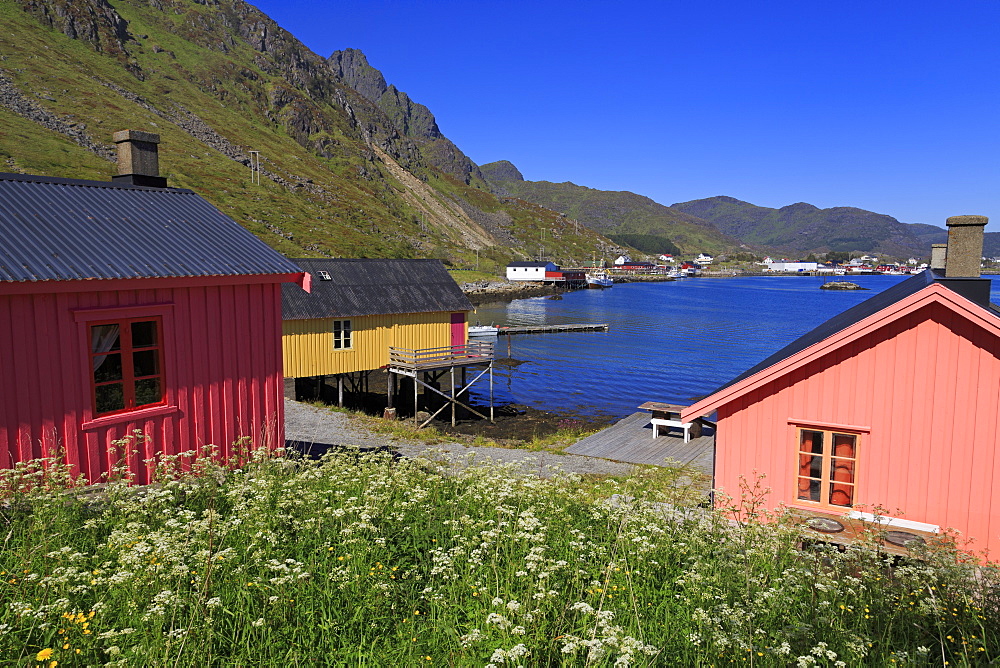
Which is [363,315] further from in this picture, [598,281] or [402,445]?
[598,281]

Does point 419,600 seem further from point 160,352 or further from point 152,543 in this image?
point 160,352

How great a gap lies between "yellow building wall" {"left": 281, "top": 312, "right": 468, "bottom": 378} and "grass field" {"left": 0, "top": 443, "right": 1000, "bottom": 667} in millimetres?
23601

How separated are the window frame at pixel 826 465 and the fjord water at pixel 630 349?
2408 centimetres

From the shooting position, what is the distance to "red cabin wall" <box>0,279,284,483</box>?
9.92m

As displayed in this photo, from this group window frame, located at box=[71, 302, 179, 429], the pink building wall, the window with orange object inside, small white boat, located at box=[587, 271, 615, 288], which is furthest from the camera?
small white boat, located at box=[587, 271, 615, 288]

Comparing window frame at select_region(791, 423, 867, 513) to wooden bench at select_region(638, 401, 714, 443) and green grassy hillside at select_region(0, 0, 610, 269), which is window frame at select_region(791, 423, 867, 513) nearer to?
wooden bench at select_region(638, 401, 714, 443)

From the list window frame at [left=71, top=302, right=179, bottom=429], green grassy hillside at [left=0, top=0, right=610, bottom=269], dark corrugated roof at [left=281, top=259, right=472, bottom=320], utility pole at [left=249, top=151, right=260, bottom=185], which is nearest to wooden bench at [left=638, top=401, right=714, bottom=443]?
dark corrugated roof at [left=281, top=259, right=472, bottom=320]

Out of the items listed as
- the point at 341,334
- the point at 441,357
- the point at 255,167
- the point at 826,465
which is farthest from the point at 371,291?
the point at 255,167

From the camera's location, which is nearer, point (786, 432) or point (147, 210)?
point (786, 432)

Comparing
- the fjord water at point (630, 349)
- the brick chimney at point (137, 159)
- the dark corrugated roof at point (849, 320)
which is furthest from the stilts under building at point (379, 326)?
the dark corrugated roof at point (849, 320)

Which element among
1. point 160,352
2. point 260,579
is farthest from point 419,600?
point 160,352

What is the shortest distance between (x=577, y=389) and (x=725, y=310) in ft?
244

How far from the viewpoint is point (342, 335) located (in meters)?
32.6

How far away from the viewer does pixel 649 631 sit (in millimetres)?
5238
